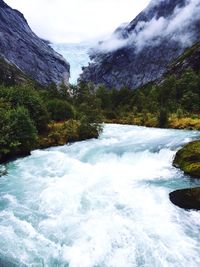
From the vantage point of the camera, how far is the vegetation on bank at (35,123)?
3584 centimetres

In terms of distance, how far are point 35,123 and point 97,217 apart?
28.9m

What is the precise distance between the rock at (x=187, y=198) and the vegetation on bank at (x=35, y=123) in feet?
62.0

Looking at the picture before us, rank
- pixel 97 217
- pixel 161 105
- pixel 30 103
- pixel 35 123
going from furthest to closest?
pixel 161 105 < pixel 30 103 < pixel 35 123 < pixel 97 217

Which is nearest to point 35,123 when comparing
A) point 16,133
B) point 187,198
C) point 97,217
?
point 16,133

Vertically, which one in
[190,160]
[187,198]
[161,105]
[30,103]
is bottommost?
[187,198]

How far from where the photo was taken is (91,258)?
1422cm

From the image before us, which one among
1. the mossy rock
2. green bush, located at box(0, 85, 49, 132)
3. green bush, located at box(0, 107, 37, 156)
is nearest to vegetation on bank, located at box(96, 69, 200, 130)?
green bush, located at box(0, 85, 49, 132)

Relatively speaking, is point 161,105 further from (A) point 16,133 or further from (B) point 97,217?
(B) point 97,217

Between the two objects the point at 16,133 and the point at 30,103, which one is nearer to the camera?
the point at 16,133

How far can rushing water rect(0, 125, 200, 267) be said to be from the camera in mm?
14336

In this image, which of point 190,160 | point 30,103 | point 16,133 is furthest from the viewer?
point 30,103

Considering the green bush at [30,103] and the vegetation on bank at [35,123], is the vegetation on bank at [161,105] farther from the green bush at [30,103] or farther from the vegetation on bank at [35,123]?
the green bush at [30,103]

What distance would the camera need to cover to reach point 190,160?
26203 mm

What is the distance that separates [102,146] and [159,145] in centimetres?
650
